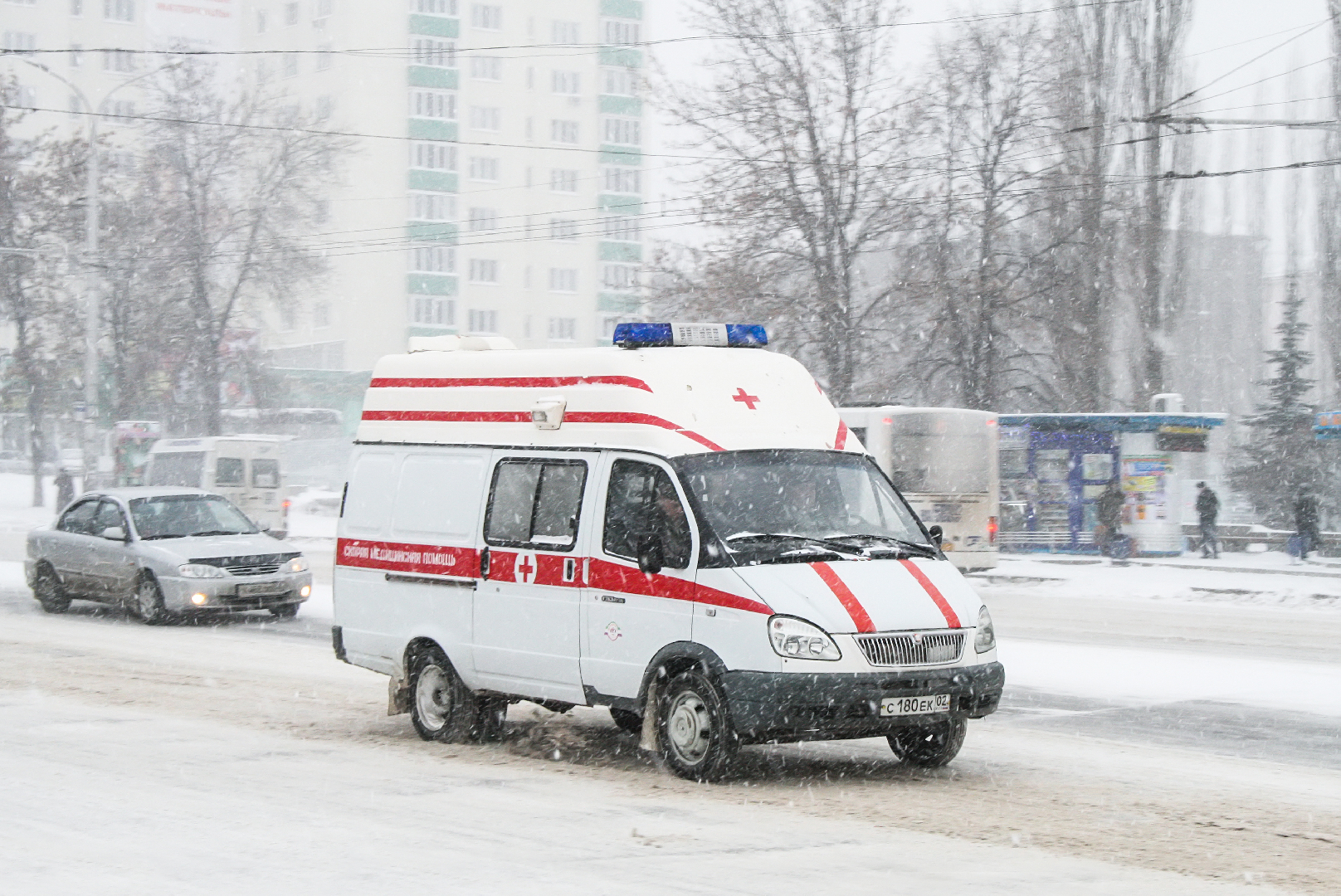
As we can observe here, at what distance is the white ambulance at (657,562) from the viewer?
28.2 ft

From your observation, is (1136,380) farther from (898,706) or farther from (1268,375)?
(898,706)

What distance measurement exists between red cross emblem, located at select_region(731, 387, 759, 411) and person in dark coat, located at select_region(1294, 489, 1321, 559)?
2585 centimetres

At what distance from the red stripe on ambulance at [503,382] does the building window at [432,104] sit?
86.2 metres

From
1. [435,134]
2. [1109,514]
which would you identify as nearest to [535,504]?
[1109,514]

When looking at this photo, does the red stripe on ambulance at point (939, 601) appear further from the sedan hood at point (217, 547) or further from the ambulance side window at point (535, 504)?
the sedan hood at point (217, 547)

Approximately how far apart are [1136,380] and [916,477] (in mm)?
16351

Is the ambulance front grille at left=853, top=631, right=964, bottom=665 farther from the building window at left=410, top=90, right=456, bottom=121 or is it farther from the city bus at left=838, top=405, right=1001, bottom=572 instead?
the building window at left=410, top=90, right=456, bottom=121

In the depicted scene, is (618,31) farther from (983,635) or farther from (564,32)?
(983,635)

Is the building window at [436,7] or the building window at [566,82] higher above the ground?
the building window at [436,7]

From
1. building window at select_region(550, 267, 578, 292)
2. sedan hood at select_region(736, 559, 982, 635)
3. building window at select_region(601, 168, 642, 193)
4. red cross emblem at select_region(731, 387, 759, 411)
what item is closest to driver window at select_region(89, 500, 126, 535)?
red cross emblem at select_region(731, 387, 759, 411)

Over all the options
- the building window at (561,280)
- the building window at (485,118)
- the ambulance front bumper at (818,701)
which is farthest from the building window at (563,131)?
the ambulance front bumper at (818,701)

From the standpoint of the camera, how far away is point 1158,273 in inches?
1618

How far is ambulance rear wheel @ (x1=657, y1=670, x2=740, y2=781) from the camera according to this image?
8.66m

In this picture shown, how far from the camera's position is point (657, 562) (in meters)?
9.02
